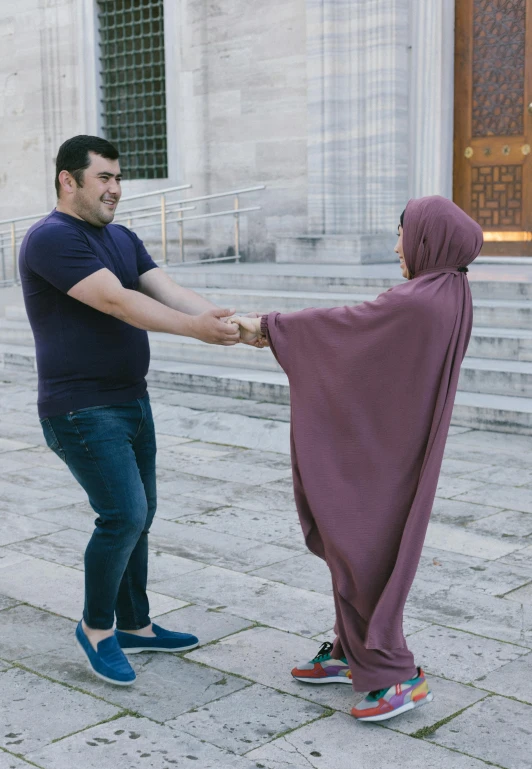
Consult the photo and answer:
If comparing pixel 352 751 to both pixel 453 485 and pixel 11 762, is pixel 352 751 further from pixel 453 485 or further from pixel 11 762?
pixel 453 485

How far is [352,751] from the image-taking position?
3170 mm

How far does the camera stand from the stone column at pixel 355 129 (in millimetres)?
12172

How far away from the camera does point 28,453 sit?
7.36m

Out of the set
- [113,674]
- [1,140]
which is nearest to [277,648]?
[113,674]

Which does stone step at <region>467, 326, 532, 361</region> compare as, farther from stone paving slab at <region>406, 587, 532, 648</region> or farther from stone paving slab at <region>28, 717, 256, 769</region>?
stone paving slab at <region>28, 717, 256, 769</region>

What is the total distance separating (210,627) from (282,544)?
3.60ft

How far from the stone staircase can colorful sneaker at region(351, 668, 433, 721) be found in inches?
165

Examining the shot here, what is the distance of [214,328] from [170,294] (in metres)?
0.39

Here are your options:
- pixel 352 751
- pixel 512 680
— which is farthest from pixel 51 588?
pixel 512 680

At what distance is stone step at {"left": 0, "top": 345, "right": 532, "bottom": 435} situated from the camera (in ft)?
24.6

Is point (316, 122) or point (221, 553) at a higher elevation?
point (316, 122)

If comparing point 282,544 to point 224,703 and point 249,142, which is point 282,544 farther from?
point 249,142

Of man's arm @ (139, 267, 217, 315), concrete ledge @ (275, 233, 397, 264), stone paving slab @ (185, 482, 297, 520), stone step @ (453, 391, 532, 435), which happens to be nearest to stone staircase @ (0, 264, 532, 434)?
stone step @ (453, 391, 532, 435)

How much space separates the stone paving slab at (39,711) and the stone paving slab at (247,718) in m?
0.29
